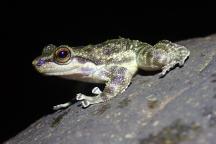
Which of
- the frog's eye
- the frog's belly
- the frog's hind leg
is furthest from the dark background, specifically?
the frog's hind leg

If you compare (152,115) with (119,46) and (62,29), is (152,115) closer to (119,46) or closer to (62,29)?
(119,46)

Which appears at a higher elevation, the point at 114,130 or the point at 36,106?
the point at 114,130

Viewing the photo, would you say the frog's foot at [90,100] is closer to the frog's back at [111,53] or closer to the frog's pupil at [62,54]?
the frog's back at [111,53]

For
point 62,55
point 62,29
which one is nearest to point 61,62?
point 62,55

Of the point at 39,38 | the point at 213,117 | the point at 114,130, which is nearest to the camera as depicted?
the point at 213,117

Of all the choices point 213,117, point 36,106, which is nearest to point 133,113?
point 213,117

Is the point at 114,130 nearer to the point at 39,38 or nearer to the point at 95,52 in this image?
the point at 95,52

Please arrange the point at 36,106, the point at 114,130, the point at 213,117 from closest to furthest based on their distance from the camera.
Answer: the point at 213,117 → the point at 114,130 → the point at 36,106
